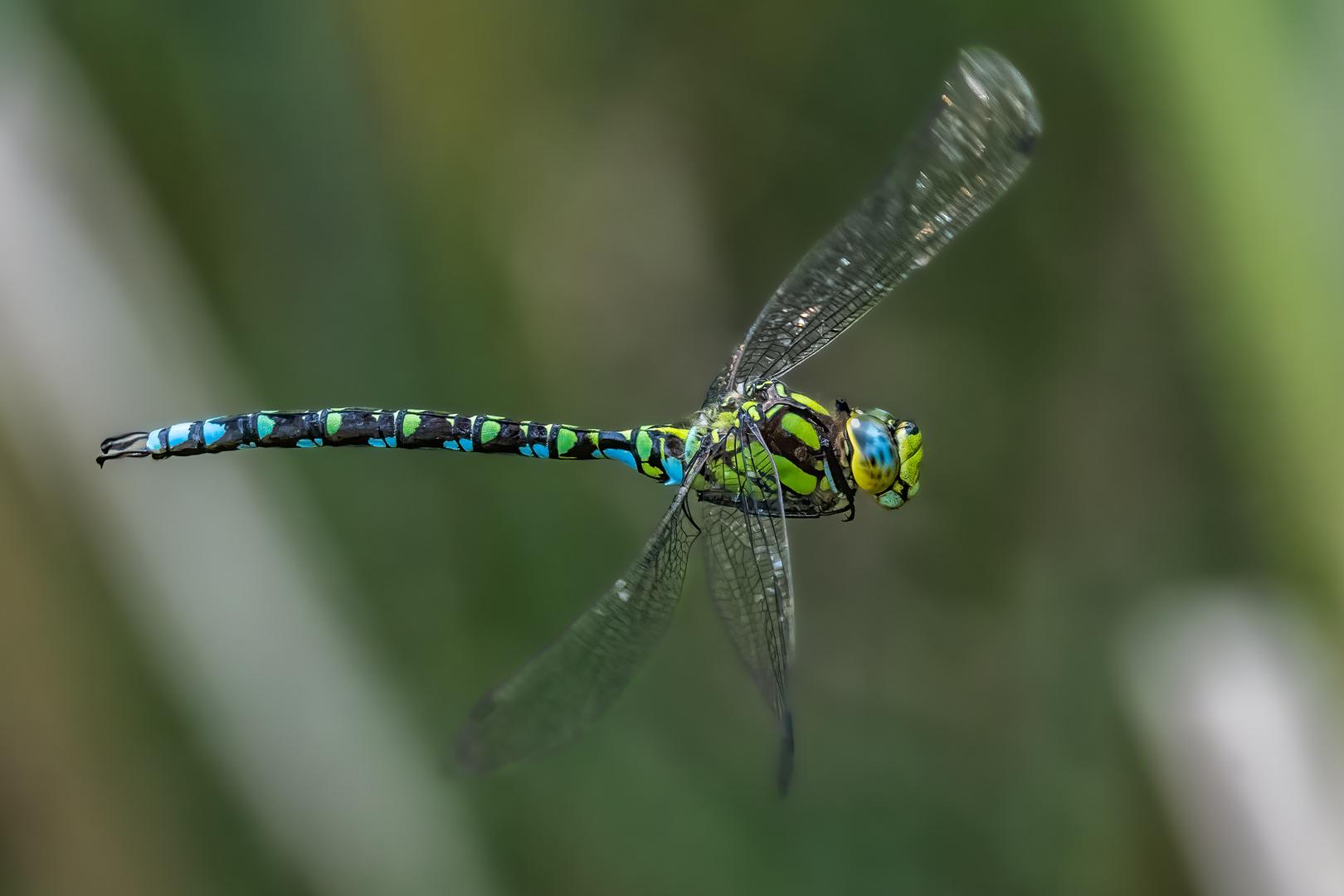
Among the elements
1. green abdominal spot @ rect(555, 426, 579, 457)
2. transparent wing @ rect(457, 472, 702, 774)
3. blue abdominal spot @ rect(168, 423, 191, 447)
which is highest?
blue abdominal spot @ rect(168, 423, 191, 447)

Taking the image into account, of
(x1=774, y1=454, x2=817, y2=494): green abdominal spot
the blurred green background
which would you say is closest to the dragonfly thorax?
(x1=774, y1=454, x2=817, y2=494): green abdominal spot

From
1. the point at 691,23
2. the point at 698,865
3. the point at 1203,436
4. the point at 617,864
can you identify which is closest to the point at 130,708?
the point at 617,864

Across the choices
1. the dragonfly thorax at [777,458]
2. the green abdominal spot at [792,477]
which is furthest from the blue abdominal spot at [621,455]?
the green abdominal spot at [792,477]

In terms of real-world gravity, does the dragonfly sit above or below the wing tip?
below

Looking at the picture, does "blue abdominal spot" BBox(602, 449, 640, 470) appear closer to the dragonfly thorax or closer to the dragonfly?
the dragonfly

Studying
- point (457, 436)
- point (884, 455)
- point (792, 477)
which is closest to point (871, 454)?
point (884, 455)

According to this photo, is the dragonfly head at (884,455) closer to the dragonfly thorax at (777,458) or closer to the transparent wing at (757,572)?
the dragonfly thorax at (777,458)

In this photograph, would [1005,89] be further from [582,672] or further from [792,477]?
[582,672]
